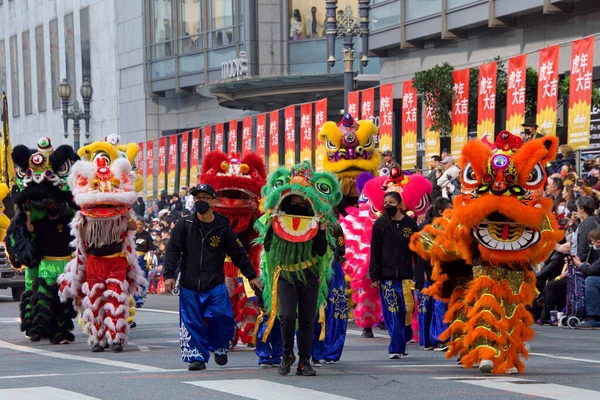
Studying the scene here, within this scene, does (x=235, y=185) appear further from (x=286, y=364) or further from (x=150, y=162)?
(x=150, y=162)

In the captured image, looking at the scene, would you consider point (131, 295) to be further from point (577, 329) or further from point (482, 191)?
point (577, 329)

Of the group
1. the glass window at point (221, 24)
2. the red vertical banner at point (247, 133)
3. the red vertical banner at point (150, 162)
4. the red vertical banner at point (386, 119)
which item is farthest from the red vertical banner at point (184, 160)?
the red vertical banner at point (386, 119)

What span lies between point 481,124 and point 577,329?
6.51 m

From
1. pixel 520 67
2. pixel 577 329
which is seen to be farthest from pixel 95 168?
pixel 520 67

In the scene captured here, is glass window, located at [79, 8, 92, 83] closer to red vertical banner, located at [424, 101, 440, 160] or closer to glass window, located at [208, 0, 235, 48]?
glass window, located at [208, 0, 235, 48]

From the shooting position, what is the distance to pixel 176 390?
10492mm

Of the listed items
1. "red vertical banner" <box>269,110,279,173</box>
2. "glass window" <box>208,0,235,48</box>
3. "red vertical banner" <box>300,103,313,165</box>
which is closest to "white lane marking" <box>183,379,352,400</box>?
"red vertical banner" <box>300,103,313,165</box>

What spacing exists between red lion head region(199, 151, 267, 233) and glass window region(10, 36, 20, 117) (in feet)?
182

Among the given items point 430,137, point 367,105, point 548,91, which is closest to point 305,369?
point 548,91

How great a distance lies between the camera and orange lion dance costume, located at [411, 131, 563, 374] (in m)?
11.6

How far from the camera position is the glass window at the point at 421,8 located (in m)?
31.1

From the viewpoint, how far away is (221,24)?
46000 millimetres

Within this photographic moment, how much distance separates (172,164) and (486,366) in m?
29.4

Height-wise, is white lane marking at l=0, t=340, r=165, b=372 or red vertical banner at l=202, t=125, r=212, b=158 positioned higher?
red vertical banner at l=202, t=125, r=212, b=158
